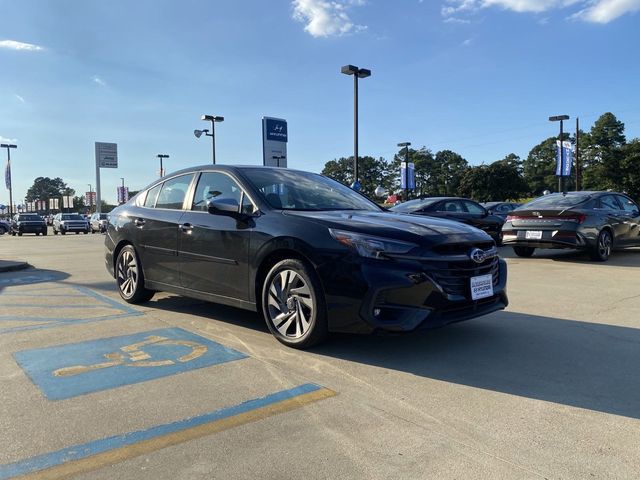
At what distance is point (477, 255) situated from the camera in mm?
4316

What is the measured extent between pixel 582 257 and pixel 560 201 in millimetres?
1489

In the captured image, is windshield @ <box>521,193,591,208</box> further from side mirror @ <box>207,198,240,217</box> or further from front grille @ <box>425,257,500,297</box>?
side mirror @ <box>207,198,240,217</box>

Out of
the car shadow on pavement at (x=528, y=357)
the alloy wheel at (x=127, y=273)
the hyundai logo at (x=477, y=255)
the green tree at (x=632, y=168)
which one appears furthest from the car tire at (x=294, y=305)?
the green tree at (x=632, y=168)

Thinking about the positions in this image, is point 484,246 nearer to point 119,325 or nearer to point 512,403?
point 512,403

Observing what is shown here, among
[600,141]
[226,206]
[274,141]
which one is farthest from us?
[600,141]

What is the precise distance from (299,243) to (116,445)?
2.07m


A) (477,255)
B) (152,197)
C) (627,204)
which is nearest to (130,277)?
(152,197)

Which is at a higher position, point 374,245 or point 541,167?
point 541,167

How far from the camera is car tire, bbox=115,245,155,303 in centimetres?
626

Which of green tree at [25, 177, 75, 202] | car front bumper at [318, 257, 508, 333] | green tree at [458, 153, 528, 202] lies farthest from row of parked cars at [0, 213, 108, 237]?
green tree at [25, 177, 75, 202]

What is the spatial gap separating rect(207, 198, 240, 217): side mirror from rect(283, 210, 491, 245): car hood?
491 mm

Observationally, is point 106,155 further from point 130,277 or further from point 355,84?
point 130,277

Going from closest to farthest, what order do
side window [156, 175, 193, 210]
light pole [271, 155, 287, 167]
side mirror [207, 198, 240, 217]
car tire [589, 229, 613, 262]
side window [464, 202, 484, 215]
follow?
side mirror [207, 198, 240, 217], side window [156, 175, 193, 210], car tire [589, 229, 613, 262], side window [464, 202, 484, 215], light pole [271, 155, 287, 167]

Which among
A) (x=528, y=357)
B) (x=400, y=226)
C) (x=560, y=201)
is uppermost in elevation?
(x=560, y=201)
